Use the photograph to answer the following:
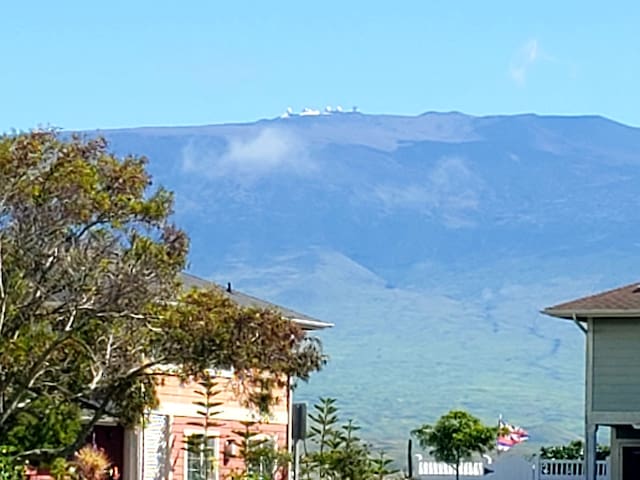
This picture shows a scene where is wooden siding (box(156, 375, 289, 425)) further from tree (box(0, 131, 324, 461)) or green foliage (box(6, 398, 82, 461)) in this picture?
tree (box(0, 131, 324, 461))

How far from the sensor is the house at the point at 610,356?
44.5 m

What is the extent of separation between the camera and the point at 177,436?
124 feet

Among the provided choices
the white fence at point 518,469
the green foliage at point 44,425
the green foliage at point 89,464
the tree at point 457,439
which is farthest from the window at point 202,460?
the tree at point 457,439

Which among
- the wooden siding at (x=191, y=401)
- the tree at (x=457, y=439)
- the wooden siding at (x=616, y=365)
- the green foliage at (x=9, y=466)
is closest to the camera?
the green foliage at (x=9, y=466)

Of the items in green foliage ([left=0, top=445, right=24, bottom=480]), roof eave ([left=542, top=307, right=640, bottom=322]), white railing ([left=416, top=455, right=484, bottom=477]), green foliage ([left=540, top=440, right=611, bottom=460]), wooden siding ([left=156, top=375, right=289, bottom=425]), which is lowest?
white railing ([left=416, top=455, right=484, bottom=477])

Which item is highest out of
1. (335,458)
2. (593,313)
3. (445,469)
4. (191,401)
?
(593,313)

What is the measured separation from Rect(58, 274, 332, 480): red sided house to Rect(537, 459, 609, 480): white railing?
11286mm

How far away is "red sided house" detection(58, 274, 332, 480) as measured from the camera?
3616cm

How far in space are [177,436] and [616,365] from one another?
11573 millimetres

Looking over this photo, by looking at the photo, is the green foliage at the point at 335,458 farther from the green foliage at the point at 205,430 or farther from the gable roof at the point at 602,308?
the gable roof at the point at 602,308

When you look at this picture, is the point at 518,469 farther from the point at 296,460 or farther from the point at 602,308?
the point at 296,460

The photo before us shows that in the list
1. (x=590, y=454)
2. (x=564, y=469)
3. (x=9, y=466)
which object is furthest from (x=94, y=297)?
(x=564, y=469)

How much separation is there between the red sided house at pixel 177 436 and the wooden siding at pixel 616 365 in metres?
7.88

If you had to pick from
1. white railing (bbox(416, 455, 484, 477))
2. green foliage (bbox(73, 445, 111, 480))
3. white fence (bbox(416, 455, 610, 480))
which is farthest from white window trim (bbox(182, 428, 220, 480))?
white railing (bbox(416, 455, 484, 477))
